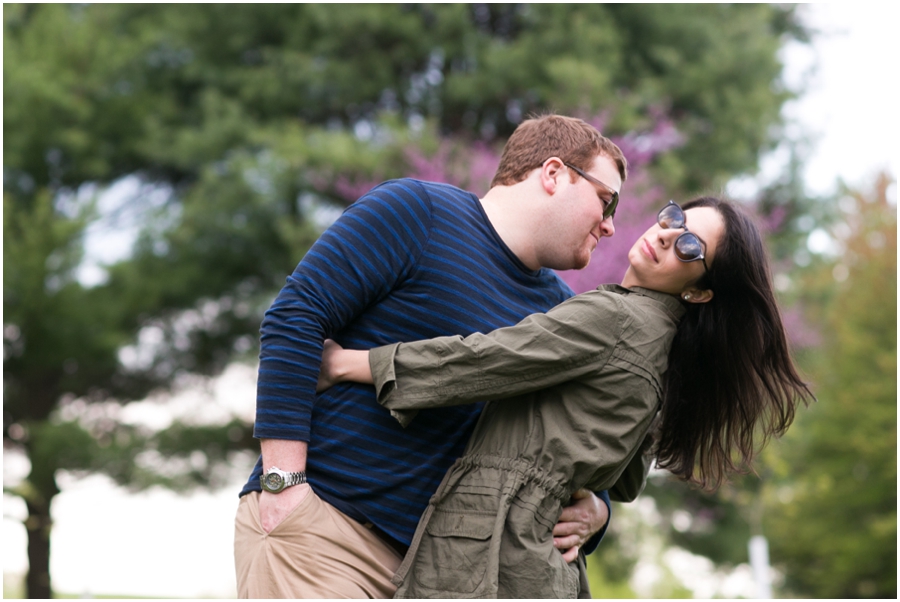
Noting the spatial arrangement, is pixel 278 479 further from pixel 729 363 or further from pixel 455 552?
pixel 729 363

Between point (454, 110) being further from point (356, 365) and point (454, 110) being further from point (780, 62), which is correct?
point (356, 365)

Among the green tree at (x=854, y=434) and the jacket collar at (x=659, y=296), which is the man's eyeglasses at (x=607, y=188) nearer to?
the jacket collar at (x=659, y=296)

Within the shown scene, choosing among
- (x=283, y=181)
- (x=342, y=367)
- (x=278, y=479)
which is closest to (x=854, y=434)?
(x=283, y=181)

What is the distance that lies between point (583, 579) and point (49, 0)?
1464 centimetres

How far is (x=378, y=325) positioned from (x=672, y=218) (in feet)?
2.56

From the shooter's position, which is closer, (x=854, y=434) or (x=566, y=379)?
(x=566, y=379)

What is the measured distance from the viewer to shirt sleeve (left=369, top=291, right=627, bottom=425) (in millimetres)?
2027

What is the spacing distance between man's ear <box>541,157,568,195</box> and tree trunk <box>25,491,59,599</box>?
11.4 m

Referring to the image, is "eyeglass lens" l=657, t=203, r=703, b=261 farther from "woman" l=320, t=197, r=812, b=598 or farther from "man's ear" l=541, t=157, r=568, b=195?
"man's ear" l=541, t=157, r=568, b=195

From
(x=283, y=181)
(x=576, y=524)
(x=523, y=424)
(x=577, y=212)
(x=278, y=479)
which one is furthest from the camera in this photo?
(x=283, y=181)

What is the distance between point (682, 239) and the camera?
7.46 feet

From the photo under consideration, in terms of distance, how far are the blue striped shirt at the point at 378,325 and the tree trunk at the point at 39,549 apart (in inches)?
441

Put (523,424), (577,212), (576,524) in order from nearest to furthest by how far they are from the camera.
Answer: (523,424)
(576,524)
(577,212)

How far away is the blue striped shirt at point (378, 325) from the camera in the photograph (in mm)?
2023
